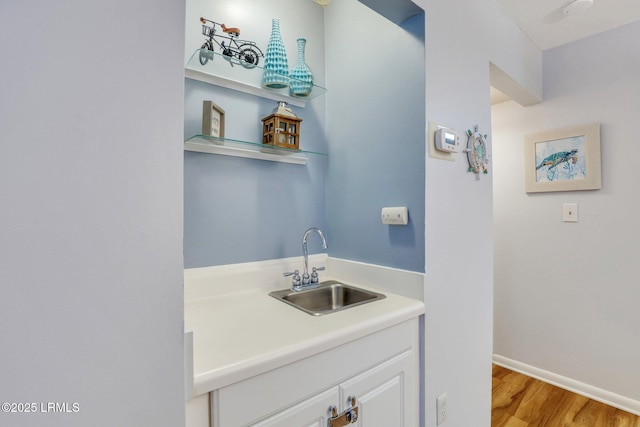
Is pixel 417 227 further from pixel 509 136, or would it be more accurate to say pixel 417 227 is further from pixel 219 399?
pixel 509 136

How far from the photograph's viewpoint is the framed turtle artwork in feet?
6.46

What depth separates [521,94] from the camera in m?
2.11

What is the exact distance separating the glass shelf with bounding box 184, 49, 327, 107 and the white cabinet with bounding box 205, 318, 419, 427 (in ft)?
3.96

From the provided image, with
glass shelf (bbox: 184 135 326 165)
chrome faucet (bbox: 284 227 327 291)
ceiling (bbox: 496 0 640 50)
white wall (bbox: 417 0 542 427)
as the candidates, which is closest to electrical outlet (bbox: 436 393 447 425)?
white wall (bbox: 417 0 542 427)

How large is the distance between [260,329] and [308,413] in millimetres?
273

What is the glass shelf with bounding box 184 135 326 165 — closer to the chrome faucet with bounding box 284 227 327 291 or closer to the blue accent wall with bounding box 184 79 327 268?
the blue accent wall with bounding box 184 79 327 268

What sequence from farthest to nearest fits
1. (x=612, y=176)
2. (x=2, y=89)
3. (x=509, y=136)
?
(x=509, y=136), (x=612, y=176), (x=2, y=89)

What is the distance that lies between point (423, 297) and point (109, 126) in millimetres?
1177

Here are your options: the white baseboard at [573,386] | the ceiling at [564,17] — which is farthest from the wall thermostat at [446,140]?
the white baseboard at [573,386]

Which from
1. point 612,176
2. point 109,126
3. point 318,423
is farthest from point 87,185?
point 612,176

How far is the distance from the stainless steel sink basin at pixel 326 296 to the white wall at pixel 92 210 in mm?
823

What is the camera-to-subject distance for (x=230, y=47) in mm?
1362

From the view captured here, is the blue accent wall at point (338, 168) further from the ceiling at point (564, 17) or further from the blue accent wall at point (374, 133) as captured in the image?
the ceiling at point (564, 17)

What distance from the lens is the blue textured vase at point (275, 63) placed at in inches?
55.3
